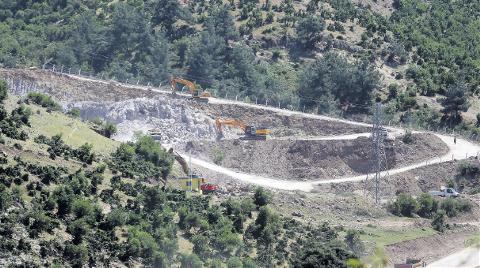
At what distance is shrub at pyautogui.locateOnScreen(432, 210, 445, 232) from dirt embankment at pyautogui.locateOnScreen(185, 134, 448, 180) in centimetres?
1466

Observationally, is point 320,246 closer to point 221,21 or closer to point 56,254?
point 56,254

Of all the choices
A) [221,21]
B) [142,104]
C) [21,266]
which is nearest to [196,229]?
[21,266]

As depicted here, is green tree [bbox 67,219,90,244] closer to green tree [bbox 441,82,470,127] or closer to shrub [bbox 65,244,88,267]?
shrub [bbox 65,244,88,267]

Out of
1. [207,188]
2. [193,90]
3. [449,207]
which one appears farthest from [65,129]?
[193,90]

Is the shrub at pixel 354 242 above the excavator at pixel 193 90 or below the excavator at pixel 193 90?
above

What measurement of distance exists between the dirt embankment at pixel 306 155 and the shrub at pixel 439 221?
14.7 metres

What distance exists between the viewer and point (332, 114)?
Result: 159750mm

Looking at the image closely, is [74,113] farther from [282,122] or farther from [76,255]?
[76,255]

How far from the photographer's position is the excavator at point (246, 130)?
149 meters

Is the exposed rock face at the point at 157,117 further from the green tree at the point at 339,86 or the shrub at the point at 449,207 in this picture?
the shrub at the point at 449,207

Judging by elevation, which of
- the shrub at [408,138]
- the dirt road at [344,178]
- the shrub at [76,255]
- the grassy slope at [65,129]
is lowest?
the dirt road at [344,178]

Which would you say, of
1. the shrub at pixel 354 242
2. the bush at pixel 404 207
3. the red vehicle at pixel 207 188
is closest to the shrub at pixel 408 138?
the bush at pixel 404 207

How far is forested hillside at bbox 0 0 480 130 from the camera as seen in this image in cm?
16625

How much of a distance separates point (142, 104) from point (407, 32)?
41269mm
